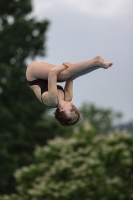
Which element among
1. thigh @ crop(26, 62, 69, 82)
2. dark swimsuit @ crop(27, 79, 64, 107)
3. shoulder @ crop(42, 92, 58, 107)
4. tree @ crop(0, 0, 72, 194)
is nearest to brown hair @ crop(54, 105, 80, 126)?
shoulder @ crop(42, 92, 58, 107)

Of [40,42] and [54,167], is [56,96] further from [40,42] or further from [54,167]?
[40,42]

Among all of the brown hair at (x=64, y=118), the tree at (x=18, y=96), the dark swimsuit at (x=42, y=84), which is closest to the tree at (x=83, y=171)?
Answer: the dark swimsuit at (x=42, y=84)

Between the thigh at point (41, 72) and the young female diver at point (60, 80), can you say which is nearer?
the young female diver at point (60, 80)

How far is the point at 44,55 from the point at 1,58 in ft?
8.83

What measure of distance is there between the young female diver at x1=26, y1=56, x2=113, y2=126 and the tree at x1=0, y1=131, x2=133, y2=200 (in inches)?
338

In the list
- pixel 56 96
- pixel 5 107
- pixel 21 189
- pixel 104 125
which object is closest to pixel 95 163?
pixel 21 189

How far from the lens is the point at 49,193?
1958cm

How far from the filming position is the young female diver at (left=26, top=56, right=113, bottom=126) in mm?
10562

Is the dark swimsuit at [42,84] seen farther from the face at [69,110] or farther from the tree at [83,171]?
the tree at [83,171]

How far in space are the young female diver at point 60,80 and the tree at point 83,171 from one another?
28.2 ft

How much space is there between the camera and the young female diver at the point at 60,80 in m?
10.6

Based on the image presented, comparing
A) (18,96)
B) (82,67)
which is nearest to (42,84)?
(82,67)

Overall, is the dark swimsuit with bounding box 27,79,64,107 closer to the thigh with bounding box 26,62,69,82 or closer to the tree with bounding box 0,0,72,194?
the thigh with bounding box 26,62,69,82

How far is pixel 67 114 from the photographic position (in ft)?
34.9
